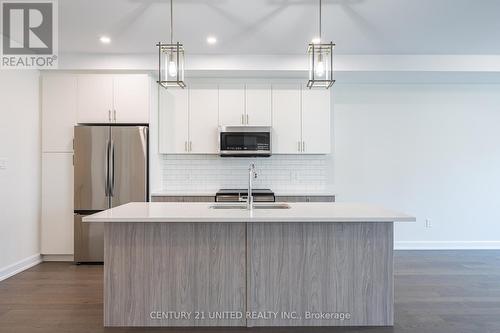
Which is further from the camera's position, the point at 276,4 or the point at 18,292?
the point at 18,292

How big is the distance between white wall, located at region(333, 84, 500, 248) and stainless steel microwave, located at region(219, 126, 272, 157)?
122 cm

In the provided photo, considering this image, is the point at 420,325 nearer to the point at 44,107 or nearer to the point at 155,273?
the point at 155,273

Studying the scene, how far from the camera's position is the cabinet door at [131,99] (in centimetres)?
423

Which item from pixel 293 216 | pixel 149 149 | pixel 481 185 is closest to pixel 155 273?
pixel 293 216

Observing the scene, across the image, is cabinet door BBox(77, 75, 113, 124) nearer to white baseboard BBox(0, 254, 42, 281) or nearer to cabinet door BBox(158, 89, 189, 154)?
Result: cabinet door BBox(158, 89, 189, 154)

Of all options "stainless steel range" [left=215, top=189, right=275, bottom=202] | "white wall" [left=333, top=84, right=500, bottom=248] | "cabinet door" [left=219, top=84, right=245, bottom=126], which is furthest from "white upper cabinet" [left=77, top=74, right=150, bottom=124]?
"white wall" [left=333, top=84, right=500, bottom=248]

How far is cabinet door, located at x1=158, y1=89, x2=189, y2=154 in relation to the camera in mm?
4609

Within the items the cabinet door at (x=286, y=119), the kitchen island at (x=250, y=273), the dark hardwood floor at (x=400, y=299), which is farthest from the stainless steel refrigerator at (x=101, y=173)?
Result: the cabinet door at (x=286, y=119)

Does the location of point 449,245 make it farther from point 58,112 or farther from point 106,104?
point 58,112

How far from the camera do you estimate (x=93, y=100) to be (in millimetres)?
4227

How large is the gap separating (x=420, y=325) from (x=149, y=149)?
11.4 feet

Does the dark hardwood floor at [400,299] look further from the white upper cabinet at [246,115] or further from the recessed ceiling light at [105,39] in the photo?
the recessed ceiling light at [105,39]

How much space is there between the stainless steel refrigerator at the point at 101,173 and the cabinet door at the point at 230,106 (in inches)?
46.4

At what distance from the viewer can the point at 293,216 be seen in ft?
7.64
